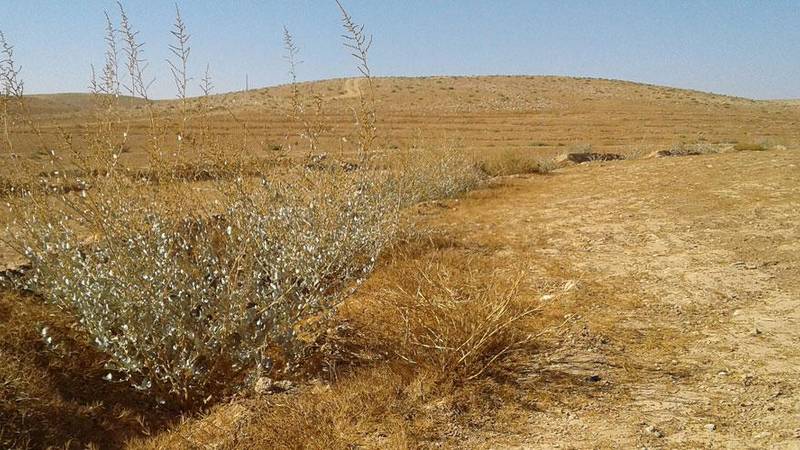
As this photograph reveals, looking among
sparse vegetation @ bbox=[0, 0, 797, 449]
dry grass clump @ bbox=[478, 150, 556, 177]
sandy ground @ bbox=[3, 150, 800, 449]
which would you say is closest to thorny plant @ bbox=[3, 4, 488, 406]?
sparse vegetation @ bbox=[0, 0, 797, 449]

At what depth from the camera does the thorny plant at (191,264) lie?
286 centimetres

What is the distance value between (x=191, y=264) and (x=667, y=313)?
3111 mm

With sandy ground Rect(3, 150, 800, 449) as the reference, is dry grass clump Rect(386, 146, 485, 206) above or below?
above

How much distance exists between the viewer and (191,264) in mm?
3369

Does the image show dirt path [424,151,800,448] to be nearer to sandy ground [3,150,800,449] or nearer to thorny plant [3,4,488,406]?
sandy ground [3,150,800,449]

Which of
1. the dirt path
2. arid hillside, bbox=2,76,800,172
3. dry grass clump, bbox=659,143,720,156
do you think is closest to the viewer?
the dirt path

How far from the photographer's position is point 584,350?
118 inches

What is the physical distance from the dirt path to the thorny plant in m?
1.39

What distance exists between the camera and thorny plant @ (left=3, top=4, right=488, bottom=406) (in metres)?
2.86

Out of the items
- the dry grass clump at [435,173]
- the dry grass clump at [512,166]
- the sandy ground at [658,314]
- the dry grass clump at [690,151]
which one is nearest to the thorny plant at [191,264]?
the sandy ground at [658,314]

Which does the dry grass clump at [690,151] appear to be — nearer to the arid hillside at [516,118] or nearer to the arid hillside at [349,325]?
the arid hillside at [516,118]

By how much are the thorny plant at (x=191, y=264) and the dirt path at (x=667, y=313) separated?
4.57 ft

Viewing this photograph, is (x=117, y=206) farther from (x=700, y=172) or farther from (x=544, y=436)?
(x=700, y=172)

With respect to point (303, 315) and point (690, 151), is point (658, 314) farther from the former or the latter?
point (690, 151)
